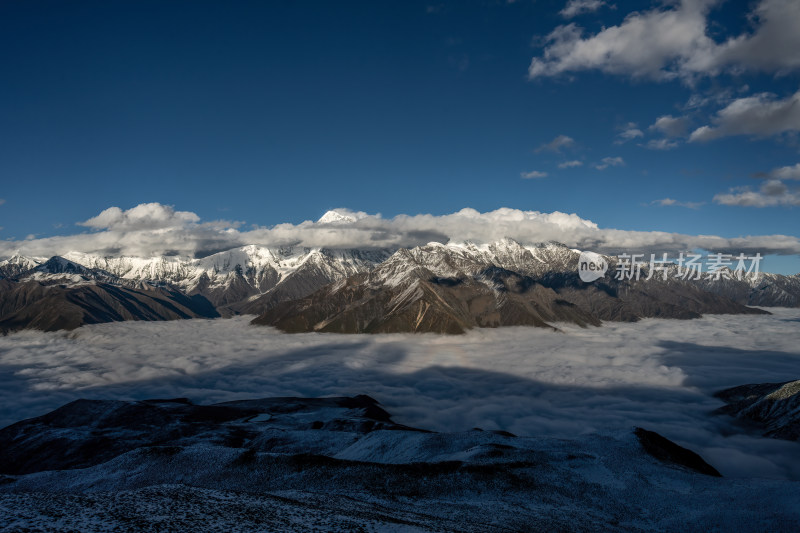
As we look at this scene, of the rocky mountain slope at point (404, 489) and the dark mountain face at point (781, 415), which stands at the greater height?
the rocky mountain slope at point (404, 489)

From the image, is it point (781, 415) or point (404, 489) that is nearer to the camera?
point (404, 489)

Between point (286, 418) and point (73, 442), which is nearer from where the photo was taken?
point (73, 442)

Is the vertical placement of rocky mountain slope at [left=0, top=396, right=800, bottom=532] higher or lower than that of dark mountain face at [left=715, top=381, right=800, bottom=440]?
higher

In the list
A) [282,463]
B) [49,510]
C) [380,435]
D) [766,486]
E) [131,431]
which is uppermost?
[49,510]

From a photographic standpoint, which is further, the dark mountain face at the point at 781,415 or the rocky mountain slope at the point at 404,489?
the dark mountain face at the point at 781,415

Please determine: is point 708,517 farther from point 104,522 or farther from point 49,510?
point 49,510

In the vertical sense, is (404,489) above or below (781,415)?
above

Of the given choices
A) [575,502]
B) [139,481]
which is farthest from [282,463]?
[575,502]

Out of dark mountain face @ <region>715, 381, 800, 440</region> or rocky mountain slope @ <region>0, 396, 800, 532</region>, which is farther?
dark mountain face @ <region>715, 381, 800, 440</region>
